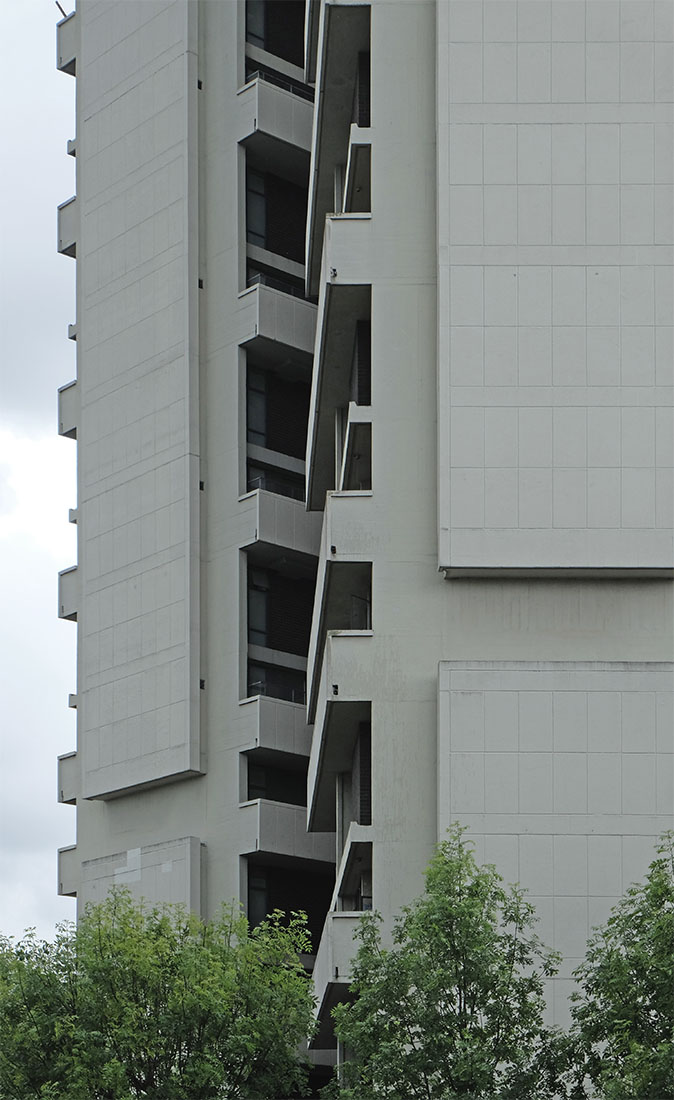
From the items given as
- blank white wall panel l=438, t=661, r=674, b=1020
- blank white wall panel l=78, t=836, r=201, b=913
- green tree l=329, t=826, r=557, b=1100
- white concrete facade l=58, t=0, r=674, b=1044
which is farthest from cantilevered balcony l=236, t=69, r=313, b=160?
green tree l=329, t=826, r=557, b=1100

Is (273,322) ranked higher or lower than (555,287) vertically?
higher

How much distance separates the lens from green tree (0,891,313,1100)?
34281mm

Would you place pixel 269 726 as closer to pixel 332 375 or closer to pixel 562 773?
pixel 332 375

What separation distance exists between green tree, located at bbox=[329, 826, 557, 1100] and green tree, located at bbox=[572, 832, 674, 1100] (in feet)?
3.13

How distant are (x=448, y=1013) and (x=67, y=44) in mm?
48763

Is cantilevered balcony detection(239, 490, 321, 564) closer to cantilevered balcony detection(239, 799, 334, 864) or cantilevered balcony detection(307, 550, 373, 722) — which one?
cantilevered balcony detection(239, 799, 334, 864)

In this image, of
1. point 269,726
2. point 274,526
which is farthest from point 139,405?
point 269,726

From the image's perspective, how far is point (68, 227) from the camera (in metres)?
69.0

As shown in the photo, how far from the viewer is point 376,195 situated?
139 feet

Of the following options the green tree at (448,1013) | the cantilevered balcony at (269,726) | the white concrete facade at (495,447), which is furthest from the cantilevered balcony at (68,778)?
the green tree at (448,1013)

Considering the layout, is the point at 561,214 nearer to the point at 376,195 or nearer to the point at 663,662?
the point at 376,195

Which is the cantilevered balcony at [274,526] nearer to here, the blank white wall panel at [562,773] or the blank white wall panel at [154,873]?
the blank white wall panel at [154,873]

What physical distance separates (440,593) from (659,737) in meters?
5.39

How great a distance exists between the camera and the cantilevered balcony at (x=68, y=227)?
225ft
